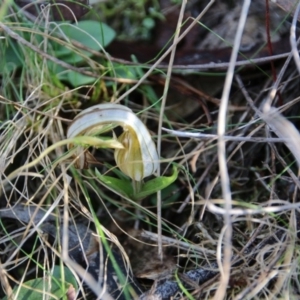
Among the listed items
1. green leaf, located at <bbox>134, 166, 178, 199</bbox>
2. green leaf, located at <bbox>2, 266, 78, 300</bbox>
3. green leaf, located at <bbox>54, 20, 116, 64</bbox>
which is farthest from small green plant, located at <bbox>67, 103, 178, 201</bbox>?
green leaf, located at <bbox>54, 20, 116, 64</bbox>

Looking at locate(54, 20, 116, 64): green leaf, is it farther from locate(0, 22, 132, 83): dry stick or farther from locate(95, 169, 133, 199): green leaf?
locate(95, 169, 133, 199): green leaf

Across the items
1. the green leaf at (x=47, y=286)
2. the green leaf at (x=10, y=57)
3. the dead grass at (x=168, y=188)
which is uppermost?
the green leaf at (x=10, y=57)

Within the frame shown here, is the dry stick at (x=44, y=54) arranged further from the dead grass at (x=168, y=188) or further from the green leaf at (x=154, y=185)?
the green leaf at (x=154, y=185)

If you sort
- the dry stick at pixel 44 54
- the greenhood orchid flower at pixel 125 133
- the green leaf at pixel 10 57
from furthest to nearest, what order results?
1. the green leaf at pixel 10 57
2. the dry stick at pixel 44 54
3. the greenhood orchid flower at pixel 125 133

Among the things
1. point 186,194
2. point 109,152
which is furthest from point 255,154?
point 109,152

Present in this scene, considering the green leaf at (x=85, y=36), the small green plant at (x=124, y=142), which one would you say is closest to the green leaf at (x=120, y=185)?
the small green plant at (x=124, y=142)

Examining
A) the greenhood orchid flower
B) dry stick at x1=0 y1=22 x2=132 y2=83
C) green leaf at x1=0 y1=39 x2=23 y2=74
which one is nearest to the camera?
the greenhood orchid flower
